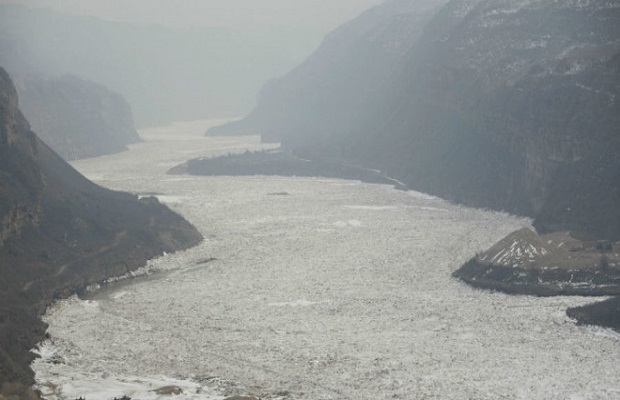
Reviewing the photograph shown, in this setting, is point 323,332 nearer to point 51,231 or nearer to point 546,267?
point 546,267

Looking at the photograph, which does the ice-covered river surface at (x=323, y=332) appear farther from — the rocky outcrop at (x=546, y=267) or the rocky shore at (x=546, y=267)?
the rocky outcrop at (x=546, y=267)

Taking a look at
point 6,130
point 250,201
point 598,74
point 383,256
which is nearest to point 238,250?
point 383,256

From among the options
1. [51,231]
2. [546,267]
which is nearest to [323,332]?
[546,267]

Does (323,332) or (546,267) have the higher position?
(546,267)

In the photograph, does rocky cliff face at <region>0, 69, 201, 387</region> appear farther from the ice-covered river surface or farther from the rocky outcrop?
the rocky outcrop

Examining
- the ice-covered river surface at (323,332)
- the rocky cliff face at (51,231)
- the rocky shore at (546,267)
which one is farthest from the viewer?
the rocky shore at (546,267)

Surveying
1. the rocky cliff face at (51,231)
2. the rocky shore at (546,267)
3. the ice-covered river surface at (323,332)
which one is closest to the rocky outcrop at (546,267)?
the rocky shore at (546,267)

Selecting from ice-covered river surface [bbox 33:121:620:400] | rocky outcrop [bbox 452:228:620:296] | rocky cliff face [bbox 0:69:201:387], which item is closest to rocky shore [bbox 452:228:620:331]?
rocky outcrop [bbox 452:228:620:296]

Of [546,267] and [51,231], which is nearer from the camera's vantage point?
[546,267]
